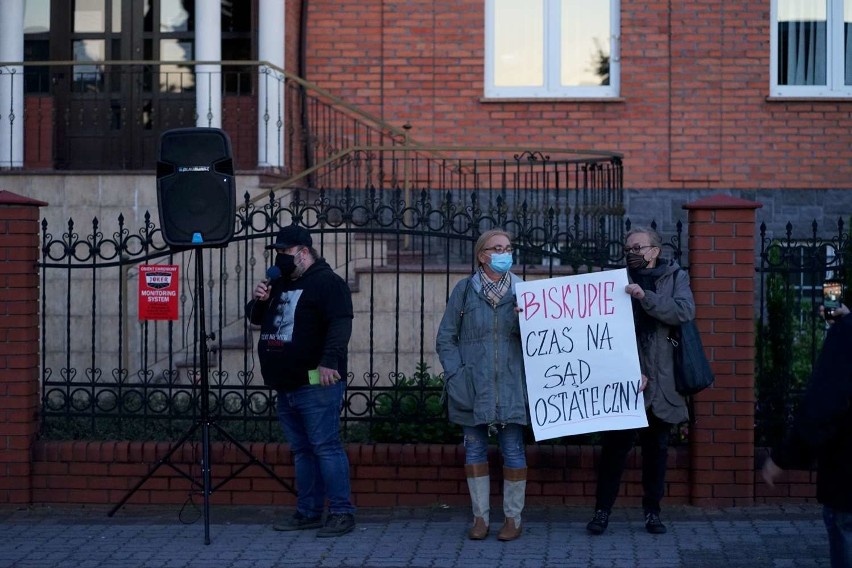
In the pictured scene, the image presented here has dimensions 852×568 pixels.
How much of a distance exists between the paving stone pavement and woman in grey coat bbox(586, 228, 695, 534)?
24cm

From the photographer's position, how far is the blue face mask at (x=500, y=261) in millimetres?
7293

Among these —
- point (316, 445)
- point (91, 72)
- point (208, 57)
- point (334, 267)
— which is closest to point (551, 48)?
point (208, 57)

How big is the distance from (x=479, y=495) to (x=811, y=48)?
8.40 m

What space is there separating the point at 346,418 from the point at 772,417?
287 cm

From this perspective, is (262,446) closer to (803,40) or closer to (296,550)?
(296,550)

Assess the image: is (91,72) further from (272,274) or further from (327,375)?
(327,375)

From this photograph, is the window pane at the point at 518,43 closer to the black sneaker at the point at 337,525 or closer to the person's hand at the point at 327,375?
the person's hand at the point at 327,375

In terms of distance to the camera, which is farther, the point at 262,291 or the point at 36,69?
the point at 36,69

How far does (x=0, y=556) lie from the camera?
23.9ft

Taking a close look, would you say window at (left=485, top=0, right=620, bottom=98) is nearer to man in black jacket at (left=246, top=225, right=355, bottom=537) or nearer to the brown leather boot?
man in black jacket at (left=246, top=225, right=355, bottom=537)

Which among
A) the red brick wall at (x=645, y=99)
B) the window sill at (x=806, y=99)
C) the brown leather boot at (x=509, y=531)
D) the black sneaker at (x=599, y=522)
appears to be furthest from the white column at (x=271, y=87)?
the black sneaker at (x=599, y=522)

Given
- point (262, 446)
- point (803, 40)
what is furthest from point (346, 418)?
point (803, 40)

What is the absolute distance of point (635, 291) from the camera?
7285 mm

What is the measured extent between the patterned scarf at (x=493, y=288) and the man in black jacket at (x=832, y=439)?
2434 mm
